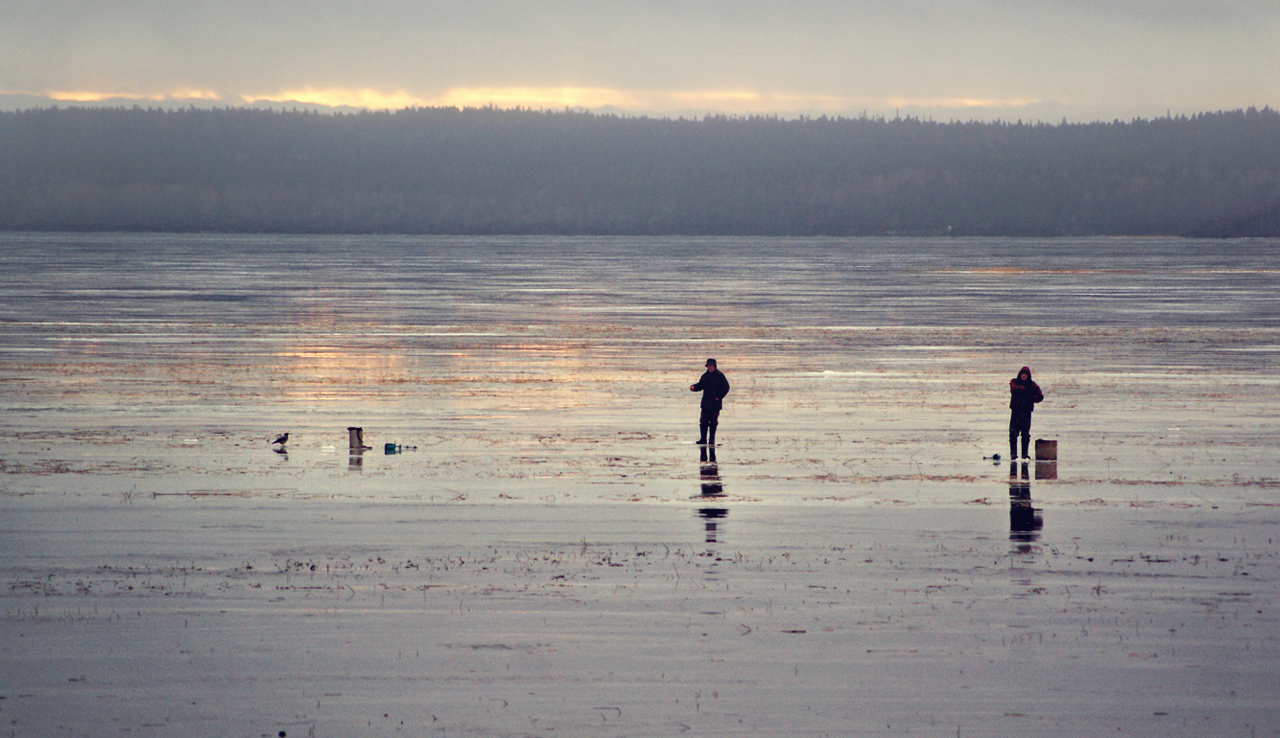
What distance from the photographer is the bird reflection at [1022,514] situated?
17.6 m

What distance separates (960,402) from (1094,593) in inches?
763

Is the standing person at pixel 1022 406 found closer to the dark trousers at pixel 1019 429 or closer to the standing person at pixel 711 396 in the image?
the dark trousers at pixel 1019 429

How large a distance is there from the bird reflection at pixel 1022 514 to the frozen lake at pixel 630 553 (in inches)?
2.9

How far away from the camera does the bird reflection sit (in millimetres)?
17609

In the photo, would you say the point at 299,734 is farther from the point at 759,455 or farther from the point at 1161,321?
the point at 1161,321

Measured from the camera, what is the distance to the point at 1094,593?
1492 centimetres

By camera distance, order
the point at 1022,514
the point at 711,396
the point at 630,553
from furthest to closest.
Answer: the point at 711,396, the point at 1022,514, the point at 630,553

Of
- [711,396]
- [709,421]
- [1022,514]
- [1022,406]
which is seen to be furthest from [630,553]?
[1022,406]

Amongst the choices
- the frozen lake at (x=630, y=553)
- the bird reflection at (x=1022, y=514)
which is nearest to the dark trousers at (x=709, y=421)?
the frozen lake at (x=630, y=553)

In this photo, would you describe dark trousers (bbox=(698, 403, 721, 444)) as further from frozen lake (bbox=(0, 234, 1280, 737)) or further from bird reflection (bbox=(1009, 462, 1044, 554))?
bird reflection (bbox=(1009, 462, 1044, 554))

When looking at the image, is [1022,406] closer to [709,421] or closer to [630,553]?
[709,421]

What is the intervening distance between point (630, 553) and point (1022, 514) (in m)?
6.00

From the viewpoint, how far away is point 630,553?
16.7 meters

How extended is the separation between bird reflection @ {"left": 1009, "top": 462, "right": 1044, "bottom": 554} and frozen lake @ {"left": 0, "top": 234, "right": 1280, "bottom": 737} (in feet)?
0.24
